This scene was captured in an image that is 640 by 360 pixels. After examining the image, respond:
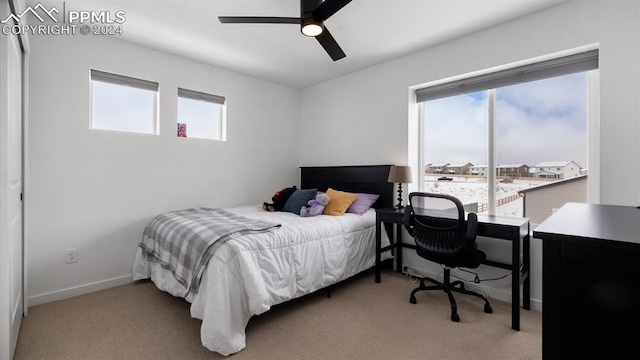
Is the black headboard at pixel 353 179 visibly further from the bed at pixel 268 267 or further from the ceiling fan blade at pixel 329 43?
the ceiling fan blade at pixel 329 43

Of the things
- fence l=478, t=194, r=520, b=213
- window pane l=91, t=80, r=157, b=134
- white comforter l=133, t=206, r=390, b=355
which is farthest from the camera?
window pane l=91, t=80, r=157, b=134

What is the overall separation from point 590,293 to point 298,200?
2.71m

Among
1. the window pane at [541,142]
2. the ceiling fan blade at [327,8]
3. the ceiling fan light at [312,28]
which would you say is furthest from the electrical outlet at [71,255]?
the window pane at [541,142]

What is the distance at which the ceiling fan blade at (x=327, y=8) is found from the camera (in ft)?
5.39

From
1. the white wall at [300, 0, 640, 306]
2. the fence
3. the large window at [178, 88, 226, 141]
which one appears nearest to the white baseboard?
the large window at [178, 88, 226, 141]

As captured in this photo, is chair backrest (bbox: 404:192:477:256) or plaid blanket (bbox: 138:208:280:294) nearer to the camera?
plaid blanket (bbox: 138:208:280:294)

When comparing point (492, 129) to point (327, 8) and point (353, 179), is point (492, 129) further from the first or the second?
point (327, 8)

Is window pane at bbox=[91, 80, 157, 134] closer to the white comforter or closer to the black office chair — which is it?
the white comforter

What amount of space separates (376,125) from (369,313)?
2.24 m

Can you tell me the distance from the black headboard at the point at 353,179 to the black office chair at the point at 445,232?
2.96 ft

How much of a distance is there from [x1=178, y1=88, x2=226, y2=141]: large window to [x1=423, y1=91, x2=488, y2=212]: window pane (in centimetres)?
264

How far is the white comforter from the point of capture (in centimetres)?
178

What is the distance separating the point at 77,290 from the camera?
2639mm

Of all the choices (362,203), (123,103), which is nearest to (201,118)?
(123,103)
